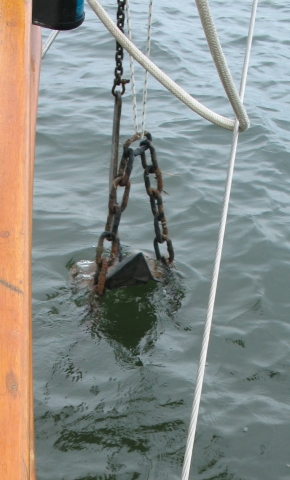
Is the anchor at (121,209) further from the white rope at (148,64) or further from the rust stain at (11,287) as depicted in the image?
the rust stain at (11,287)

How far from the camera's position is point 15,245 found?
4.98ft

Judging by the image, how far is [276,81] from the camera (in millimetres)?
7797

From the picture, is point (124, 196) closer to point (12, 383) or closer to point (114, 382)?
point (114, 382)

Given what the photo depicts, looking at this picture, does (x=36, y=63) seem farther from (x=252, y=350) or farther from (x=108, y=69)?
(x=108, y=69)

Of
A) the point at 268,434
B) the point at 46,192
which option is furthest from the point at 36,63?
the point at 46,192

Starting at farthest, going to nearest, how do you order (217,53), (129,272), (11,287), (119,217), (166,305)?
1. (166,305)
2. (129,272)
3. (119,217)
4. (217,53)
5. (11,287)

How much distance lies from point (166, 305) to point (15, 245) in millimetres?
2658

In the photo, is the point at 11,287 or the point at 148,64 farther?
the point at 148,64

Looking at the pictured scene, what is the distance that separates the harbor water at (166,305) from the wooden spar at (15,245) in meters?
1.69

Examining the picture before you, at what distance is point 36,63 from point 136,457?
188cm

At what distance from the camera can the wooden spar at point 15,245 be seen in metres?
1.31

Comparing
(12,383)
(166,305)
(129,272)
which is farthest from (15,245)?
(166,305)

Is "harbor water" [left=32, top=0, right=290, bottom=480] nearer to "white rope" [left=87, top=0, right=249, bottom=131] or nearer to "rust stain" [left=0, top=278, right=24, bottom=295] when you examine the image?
"white rope" [left=87, top=0, right=249, bottom=131]

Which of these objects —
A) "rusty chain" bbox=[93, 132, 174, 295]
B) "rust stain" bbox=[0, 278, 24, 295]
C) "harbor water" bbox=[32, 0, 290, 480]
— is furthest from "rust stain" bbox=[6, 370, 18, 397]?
"rusty chain" bbox=[93, 132, 174, 295]
